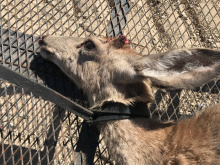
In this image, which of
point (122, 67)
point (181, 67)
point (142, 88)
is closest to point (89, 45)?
point (122, 67)

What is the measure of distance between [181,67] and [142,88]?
410 mm

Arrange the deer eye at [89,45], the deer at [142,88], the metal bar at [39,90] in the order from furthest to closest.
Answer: the deer eye at [89,45], the deer at [142,88], the metal bar at [39,90]

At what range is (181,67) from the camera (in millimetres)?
2318

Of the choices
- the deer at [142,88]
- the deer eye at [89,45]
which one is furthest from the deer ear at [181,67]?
the deer eye at [89,45]

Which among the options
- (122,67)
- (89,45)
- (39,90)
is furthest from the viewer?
(89,45)

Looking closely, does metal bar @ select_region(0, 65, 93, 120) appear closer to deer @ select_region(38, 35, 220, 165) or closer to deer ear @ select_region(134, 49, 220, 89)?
deer @ select_region(38, 35, 220, 165)

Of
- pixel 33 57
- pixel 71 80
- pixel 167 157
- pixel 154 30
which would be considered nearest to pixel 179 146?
pixel 167 157

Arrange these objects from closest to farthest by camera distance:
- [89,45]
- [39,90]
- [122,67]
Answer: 1. [39,90]
2. [122,67]
3. [89,45]

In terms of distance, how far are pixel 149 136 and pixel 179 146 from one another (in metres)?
0.26

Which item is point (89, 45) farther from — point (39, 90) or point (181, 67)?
point (181, 67)

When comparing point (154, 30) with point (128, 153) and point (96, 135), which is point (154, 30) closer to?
point (96, 135)

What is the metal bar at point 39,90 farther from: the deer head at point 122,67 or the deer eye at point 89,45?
the deer eye at point 89,45

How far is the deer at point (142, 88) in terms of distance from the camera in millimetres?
2281

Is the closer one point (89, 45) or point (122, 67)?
point (122, 67)
